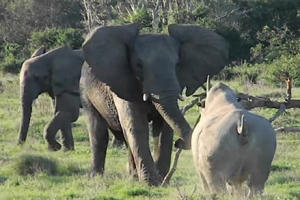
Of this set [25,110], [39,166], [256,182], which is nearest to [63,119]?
[25,110]

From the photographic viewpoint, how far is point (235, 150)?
7.16 m

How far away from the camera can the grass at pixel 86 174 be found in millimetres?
8930

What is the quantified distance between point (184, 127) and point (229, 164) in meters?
2.33

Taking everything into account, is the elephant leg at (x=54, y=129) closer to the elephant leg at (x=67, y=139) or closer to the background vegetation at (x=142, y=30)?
the elephant leg at (x=67, y=139)

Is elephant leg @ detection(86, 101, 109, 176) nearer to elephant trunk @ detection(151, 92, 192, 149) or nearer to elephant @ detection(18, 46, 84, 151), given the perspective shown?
elephant trunk @ detection(151, 92, 192, 149)

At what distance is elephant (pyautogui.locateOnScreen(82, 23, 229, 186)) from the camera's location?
9.65 m

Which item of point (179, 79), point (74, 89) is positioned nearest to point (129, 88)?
point (179, 79)

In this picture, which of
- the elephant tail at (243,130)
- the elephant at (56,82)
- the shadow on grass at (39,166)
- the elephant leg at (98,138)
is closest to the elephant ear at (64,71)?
the elephant at (56,82)

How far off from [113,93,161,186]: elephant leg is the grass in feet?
0.62

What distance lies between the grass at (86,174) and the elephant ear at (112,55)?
112 centimetres

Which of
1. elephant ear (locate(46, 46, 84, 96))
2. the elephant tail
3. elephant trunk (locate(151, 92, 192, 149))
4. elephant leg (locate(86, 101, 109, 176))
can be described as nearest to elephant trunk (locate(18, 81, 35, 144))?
elephant ear (locate(46, 46, 84, 96))

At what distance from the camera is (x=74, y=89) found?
53.6 ft

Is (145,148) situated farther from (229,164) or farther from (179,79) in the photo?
(229,164)

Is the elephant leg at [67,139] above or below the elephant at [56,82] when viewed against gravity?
below
